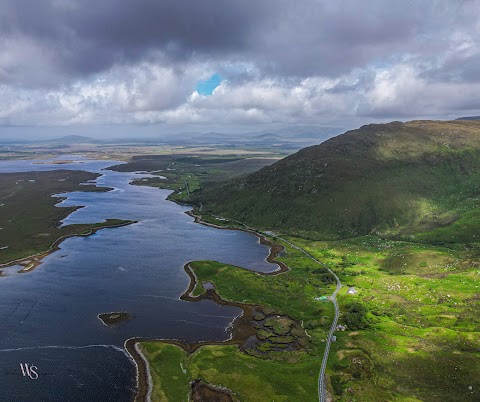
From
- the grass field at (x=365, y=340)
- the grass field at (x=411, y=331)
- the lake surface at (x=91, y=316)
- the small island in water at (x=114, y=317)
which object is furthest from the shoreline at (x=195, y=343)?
the grass field at (x=411, y=331)

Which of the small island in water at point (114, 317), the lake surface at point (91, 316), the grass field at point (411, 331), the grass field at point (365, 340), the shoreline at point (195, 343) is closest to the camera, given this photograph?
the grass field at point (411, 331)

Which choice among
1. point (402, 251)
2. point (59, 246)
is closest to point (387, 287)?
point (402, 251)

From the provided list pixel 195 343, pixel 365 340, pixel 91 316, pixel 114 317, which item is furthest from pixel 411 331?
pixel 91 316

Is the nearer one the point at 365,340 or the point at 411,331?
the point at 365,340

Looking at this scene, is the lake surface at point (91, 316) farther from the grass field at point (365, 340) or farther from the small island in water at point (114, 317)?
the grass field at point (365, 340)

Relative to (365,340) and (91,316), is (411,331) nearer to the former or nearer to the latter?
(365,340)

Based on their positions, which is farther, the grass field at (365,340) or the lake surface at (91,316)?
the lake surface at (91,316)

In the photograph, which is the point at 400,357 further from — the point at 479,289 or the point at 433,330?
the point at 479,289

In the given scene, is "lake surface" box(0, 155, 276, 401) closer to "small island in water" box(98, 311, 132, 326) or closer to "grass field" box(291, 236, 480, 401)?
"small island in water" box(98, 311, 132, 326)
